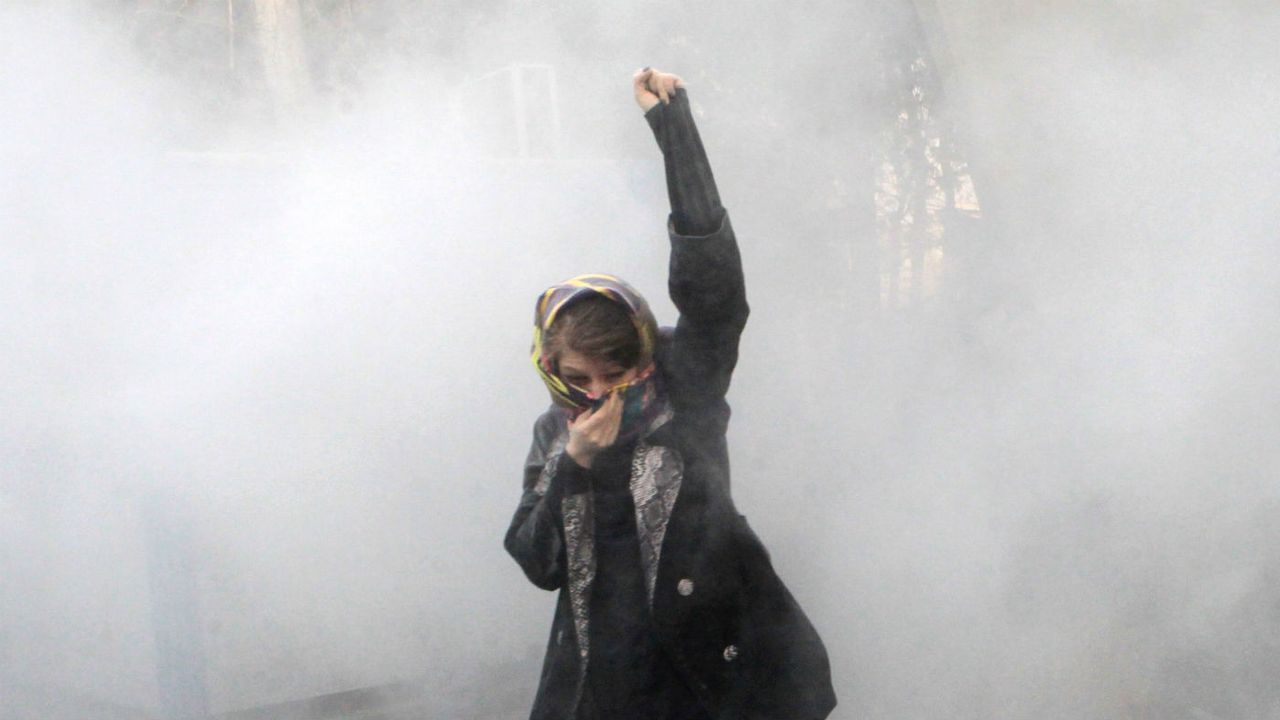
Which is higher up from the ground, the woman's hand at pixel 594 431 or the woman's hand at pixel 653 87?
the woman's hand at pixel 653 87

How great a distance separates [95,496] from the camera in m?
2.95

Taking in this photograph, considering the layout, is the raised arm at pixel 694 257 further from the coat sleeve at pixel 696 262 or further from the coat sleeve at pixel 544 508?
the coat sleeve at pixel 544 508

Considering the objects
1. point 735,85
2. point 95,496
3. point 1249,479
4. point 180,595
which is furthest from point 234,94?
point 1249,479

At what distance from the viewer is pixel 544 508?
174 centimetres

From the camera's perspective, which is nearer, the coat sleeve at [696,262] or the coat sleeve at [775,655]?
the coat sleeve at [696,262]

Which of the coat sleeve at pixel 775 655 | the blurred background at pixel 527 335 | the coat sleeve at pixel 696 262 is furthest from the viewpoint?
the blurred background at pixel 527 335

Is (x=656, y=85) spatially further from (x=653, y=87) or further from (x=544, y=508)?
(x=544, y=508)

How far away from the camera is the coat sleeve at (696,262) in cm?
165

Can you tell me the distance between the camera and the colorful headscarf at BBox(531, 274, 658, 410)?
1.67 meters

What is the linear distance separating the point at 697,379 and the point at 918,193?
266 cm

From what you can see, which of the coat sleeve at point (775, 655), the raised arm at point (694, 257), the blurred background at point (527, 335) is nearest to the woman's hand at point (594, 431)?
the raised arm at point (694, 257)

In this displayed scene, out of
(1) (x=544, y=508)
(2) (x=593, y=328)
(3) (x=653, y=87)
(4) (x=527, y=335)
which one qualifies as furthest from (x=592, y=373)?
(4) (x=527, y=335)

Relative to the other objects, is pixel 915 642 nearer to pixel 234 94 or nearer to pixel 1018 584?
pixel 1018 584

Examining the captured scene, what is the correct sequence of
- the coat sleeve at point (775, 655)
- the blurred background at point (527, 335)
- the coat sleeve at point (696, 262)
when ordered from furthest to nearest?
the blurred background at point (527, 335)
the coat sleeve at point (775, 655)
the coat sleeve at point (696, 262)
